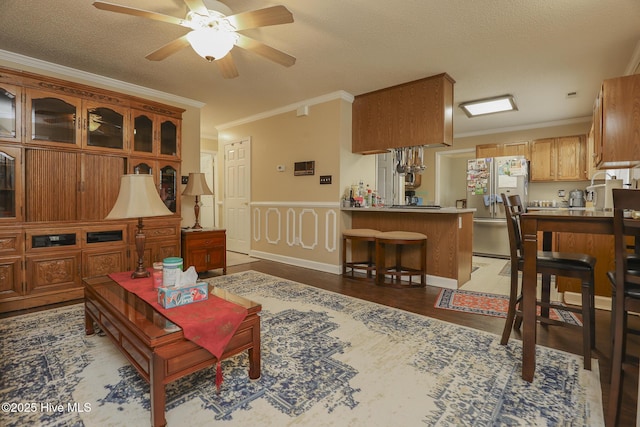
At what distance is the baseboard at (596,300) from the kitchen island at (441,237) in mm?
1003

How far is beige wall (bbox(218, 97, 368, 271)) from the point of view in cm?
438

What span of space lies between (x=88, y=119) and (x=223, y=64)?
5.80ft

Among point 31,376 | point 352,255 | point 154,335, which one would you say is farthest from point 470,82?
point 31,376

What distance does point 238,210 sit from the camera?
5938 millimetres

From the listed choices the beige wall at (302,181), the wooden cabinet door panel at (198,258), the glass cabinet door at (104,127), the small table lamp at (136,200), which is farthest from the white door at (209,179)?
the small table lamp at (136,200)

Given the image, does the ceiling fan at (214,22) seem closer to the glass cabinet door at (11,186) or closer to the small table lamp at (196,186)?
the glass cabinet door at (11,186)

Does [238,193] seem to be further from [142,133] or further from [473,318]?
[473,318]

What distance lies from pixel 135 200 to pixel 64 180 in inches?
68.7

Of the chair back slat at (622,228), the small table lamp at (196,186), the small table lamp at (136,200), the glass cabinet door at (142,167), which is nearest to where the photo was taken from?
the chair back slat at (622,228)

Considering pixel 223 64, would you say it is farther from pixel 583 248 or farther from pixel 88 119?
pixel 583 248

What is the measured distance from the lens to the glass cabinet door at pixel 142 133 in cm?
361

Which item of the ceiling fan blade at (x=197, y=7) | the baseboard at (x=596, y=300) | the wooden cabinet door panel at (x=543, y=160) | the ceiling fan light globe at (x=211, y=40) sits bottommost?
the baseboard at (x=596, y=300)

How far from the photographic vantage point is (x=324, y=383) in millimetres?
1699

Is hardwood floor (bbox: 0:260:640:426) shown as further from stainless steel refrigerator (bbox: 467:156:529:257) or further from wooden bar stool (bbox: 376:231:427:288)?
stainless steel refrigerator (bbox: 467:156:529:257)
